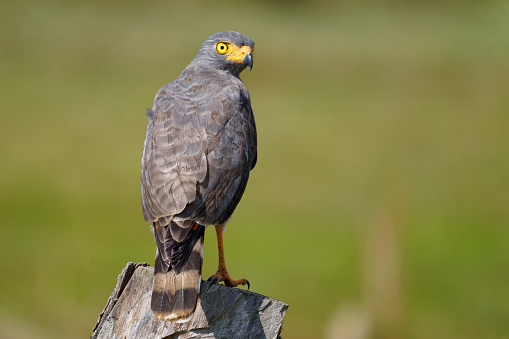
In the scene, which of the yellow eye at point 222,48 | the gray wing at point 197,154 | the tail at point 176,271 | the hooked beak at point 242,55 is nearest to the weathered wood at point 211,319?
the tail at point 176,271

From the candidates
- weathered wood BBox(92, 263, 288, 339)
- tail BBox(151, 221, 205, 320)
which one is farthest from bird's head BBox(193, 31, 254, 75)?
weathered wood BBox(92, 263, 288, 339)

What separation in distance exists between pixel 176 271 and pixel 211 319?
0.32m

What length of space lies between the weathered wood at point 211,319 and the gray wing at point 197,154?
61cm

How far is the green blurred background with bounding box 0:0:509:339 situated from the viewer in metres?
10.6

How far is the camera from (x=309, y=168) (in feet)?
50.8

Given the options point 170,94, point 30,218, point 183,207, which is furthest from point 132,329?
point 30,218

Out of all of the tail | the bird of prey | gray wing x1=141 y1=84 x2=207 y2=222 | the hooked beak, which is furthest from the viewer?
the hooked beak

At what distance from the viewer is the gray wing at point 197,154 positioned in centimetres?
393

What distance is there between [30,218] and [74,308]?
433 centimetres

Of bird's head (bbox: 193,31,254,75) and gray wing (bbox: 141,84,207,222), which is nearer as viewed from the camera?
gray wing (bbox: 141,84,207,222)

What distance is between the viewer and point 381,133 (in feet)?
56.7

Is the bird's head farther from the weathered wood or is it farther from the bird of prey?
the weathered wood

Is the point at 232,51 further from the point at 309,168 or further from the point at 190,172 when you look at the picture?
the point at 309,168

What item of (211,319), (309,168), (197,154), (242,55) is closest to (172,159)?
(197,154)
